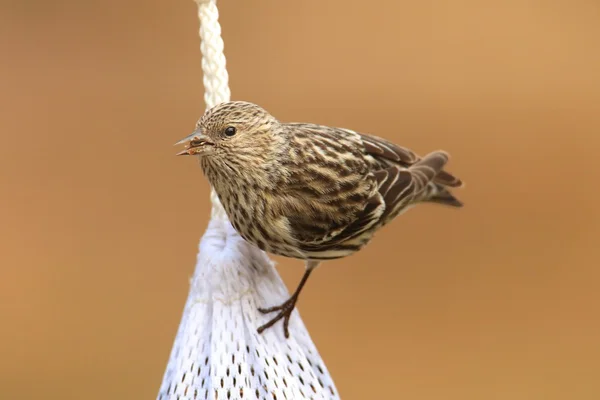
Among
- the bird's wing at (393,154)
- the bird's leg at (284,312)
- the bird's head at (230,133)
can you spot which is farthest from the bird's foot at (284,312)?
→ the bird's wing at (393,154)

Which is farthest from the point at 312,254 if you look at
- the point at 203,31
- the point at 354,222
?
the point at 203,31

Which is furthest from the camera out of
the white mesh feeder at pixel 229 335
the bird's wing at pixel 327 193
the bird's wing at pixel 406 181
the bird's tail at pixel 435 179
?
the bird's tail at pixel 435 179

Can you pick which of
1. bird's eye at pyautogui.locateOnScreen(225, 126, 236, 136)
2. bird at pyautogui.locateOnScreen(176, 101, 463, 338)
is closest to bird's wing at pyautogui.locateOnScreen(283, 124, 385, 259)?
bird at pyautogui.locateOnScreen(176, 101, 463, 338)

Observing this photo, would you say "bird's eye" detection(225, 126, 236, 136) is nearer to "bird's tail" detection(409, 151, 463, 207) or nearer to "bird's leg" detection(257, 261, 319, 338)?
"bird's leg" detection(257, 261, 319, 338)

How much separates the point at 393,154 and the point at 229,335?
502mm

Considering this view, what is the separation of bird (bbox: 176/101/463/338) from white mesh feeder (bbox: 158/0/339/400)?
0.03 meters

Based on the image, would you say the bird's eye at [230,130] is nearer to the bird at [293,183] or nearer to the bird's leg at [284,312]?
the bird at [293,183]

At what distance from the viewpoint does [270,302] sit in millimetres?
1101

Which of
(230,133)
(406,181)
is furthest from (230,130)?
(406,181)

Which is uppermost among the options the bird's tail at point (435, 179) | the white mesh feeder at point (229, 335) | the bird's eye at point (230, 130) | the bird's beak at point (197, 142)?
the bird's eye at point (230, 130)

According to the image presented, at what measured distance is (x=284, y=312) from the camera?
1092 millimetres

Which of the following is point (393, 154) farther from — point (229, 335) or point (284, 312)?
point (229, 335)

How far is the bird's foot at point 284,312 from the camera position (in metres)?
1.05

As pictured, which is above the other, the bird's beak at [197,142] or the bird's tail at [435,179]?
the bird's beak at [197,142]
